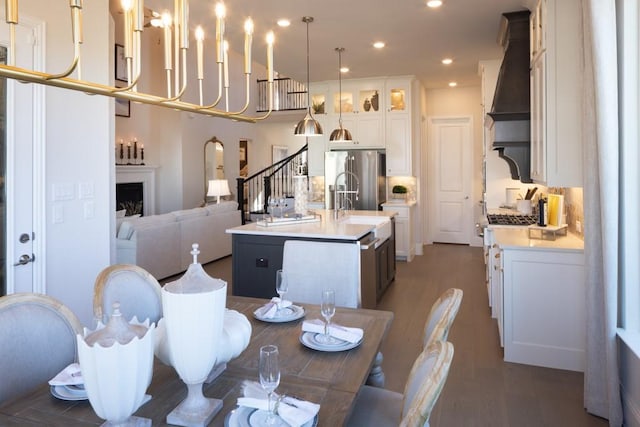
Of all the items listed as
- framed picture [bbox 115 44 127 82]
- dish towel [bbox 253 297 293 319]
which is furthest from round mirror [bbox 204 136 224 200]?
dish towel [bbox 253 297 293 319]

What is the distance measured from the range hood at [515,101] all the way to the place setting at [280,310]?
9.83 feet

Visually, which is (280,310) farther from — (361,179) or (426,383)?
(361,179)

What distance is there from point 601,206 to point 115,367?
255cm

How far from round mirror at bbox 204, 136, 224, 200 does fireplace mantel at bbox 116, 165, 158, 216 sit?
122cm

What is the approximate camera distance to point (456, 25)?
4.75 meters

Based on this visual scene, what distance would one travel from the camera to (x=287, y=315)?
2137 millimetres

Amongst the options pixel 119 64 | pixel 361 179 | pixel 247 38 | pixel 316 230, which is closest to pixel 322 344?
pixel 247 38

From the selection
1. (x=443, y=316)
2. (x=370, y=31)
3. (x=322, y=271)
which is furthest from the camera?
(x=370, y=31)

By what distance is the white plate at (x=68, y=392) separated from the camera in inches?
53.1

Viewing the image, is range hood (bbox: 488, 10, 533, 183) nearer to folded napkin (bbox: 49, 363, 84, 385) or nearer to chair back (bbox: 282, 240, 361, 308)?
chair back (bbox: 282, 240, 361, 308)

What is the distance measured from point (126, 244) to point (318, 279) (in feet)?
11.7

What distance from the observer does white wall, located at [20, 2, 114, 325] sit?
10.0ft

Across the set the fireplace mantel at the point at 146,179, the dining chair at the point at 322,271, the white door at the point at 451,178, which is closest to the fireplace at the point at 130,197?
the fireplace mantel at the point at 146,179

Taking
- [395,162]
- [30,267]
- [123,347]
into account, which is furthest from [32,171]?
[395,162]
